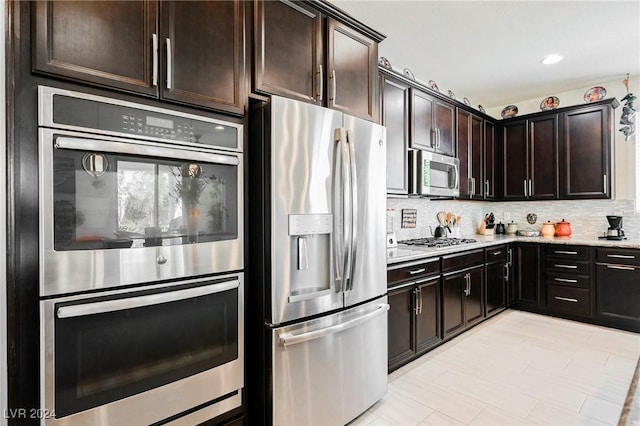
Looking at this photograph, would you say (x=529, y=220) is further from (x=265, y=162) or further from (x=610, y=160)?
(x=265, y=162)

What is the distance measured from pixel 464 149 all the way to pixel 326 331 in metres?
3.08

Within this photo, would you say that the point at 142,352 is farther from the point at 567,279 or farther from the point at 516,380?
the point at 567,279

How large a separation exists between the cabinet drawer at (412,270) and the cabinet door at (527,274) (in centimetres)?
189

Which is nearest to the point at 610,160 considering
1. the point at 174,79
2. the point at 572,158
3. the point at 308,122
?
the point at 572,158

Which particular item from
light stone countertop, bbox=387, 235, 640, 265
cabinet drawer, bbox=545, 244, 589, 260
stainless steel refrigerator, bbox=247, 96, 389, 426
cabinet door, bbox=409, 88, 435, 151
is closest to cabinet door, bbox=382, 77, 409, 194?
cabinet door, bbox=409, 88, 435, 151

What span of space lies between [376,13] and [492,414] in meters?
2.94

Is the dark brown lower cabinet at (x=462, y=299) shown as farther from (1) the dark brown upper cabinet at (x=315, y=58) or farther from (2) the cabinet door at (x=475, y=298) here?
(1) the dark brown upper cabinet at (x=315, y=58)

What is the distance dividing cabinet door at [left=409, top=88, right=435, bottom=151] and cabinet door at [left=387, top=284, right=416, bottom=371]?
143cm

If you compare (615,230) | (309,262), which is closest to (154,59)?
(309,262)

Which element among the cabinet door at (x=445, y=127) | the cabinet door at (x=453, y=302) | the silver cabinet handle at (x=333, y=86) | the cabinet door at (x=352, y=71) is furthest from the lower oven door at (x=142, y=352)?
the cabinet door at (x=445, y=127)

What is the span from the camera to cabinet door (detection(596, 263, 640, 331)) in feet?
11.4

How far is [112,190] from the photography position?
4.28 feet

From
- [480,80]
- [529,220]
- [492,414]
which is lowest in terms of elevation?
[492,414]

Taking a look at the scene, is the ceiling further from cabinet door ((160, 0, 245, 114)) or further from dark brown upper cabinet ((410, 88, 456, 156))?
cabinet door ((160, 0, 245, 114))
